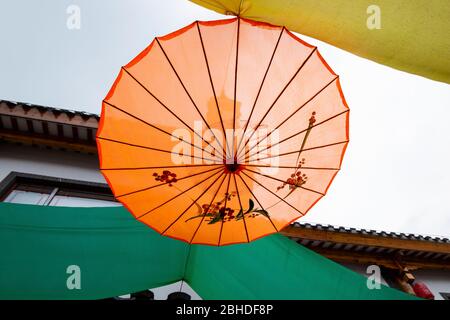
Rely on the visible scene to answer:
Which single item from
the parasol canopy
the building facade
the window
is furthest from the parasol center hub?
the window

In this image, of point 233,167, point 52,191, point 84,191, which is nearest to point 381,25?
point 233,167

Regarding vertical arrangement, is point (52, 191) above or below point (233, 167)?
above

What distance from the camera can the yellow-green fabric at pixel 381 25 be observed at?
1.65 metres

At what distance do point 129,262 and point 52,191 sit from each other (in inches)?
106

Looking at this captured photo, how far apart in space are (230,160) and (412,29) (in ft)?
5.12

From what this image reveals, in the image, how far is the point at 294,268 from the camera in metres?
3.07

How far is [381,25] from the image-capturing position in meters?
1.71

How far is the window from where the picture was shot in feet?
15.6

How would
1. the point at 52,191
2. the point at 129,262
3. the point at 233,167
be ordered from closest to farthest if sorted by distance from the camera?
the point at 233,167, the point at 129,262, the point at 52,191

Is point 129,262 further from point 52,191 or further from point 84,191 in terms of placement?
point 52,191

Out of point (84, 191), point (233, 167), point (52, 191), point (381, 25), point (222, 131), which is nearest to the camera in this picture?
point (381, 25)

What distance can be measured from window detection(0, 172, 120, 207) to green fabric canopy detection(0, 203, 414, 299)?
74.3 inches

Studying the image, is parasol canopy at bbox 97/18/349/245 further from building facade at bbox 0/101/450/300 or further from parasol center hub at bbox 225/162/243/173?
building facade at bbox 0/101/450/300

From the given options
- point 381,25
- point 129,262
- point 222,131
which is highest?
point 381,25
